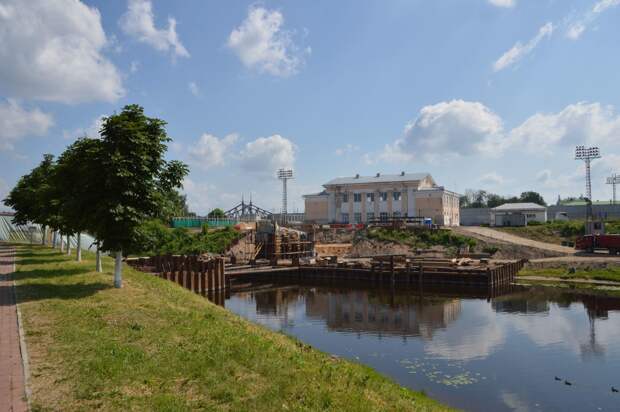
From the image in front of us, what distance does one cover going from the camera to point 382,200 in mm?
77688

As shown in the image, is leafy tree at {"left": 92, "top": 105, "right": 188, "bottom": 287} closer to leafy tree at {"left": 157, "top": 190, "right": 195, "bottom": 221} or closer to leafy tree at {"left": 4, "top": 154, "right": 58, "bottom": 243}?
leafy tree at {"left": 157, "top": 190, "right": 195, "bottom": 221}

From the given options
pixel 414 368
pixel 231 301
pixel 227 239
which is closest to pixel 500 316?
pixel 414 368

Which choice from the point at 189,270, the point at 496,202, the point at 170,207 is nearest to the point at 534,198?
the point at 496,202

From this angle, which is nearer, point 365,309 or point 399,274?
point 365,309

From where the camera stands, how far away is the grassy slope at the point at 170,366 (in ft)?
25.8

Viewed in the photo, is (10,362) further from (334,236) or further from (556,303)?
(334,236)

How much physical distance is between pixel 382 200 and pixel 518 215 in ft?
71.8

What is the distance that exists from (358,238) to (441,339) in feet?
140

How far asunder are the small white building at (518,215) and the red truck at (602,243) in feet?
76.5

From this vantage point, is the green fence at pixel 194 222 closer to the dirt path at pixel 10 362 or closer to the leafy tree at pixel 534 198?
the dirt path at pixel 10 362

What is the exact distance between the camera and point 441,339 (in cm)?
2141

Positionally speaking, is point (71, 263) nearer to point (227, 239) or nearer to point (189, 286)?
point (189, 286)

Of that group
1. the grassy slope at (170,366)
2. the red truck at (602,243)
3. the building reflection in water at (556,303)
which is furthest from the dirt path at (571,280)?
the grassy slope at (170,366)

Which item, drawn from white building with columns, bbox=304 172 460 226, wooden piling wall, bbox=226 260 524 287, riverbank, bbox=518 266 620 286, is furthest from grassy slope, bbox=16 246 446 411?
white building with columns, bbox=304 172 460 226
